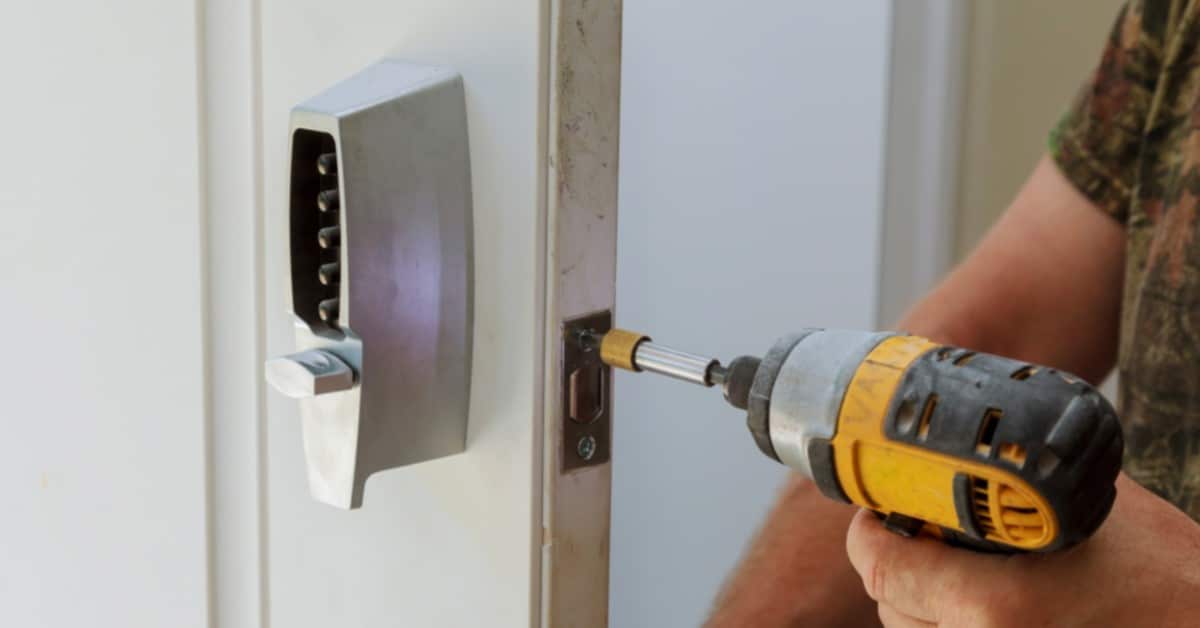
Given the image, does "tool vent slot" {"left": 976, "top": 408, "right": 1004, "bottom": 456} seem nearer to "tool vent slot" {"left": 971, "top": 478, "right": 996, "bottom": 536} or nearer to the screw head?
"tool vent slot" {"left": 971, "top": 478, "right": 996, "bottom": 536}

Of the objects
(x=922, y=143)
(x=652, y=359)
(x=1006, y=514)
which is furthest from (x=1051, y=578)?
(x=922, y=143)

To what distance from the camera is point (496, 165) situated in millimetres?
457

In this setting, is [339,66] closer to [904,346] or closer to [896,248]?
[904,346]

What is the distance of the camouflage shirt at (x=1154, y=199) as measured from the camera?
0.81 m

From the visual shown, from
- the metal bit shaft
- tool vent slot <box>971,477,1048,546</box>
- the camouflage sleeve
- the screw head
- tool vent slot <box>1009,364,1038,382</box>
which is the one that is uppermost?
the camouflage sleeve

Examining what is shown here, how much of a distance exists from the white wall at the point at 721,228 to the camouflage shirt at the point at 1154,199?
182mm


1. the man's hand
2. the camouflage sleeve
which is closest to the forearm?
the camouflage sleeve

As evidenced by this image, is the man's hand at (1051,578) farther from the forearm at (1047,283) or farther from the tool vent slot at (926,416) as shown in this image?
the forearm at (1047,283)

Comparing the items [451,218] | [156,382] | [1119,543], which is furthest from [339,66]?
[1119,543]

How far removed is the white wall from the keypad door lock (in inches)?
4.1

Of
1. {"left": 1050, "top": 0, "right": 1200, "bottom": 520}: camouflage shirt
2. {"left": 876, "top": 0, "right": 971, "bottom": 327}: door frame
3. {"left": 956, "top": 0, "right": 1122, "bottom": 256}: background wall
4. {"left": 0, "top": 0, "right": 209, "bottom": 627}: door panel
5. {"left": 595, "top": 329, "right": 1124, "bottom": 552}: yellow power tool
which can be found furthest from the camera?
{"left": 956, "top": 0, "right": 1122, "bottom": 256}: background wall

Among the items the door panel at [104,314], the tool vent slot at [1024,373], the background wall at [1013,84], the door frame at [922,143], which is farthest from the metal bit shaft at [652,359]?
the background wall at [1013,84]

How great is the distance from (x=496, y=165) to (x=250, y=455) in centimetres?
20

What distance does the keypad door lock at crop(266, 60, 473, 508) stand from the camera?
451mm
